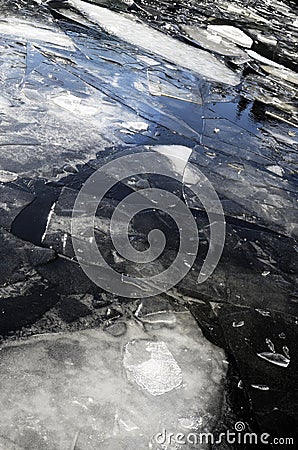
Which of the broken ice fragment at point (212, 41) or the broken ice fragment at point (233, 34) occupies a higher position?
the broken ice fragment at point (233, 34)

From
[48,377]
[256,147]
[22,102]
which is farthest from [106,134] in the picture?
[48,377]

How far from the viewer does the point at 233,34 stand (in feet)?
25.8

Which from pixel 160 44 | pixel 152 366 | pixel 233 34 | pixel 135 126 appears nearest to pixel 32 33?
pixel 160 44

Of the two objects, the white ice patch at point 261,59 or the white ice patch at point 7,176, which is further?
the white ice patch at point 261,59

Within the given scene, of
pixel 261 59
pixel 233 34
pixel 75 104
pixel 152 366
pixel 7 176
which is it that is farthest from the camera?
pixel 233 34

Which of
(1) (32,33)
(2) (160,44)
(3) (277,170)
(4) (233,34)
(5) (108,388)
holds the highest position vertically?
(4) (233,34)

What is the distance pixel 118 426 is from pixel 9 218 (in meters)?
1.47

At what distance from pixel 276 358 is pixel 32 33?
5166 mm

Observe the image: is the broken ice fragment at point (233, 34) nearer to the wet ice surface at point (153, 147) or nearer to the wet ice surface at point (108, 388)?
the wet ice surface at point (153, 147)

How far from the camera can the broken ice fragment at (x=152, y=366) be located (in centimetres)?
200

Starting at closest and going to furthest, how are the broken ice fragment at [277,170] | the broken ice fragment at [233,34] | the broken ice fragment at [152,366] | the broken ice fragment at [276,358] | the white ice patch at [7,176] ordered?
the broken ice fragment at [152,366] < the broken ice fragment at [276,358] < the white ice patch at [7,176] < the broken ice fragment at [277,170] < the broken ice fragment at [233,34]

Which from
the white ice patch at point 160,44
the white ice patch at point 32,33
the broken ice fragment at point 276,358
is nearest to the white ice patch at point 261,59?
the white ice patch at point 160,44

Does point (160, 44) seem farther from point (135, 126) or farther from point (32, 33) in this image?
point (135, 126)

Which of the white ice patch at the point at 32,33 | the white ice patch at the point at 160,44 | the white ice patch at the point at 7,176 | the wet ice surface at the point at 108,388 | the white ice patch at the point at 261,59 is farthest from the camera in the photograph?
the white ice patch at the point at 261,59
